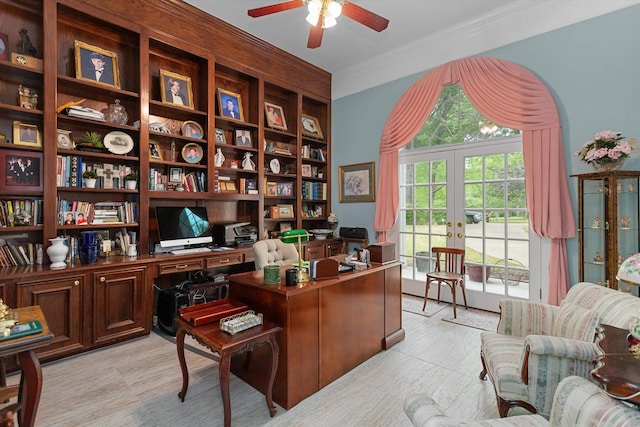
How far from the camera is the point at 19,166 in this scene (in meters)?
2.64

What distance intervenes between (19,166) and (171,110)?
1.55 metres

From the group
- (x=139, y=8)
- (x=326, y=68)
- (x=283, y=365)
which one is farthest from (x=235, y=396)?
(x=326, y=68)

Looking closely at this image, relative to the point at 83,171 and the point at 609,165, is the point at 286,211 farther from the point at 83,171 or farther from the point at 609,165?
the point at 609,165

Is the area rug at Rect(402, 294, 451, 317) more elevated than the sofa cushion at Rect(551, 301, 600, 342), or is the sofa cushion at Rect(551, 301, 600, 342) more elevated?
the sofa cushion at Rect(551, 301, 600, 342)

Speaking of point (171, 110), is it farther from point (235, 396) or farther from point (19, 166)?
point (235, 396)

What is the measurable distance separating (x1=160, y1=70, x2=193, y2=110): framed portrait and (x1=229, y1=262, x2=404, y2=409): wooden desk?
2484mm

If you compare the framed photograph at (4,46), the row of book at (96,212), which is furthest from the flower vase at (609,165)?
the framed photograph at (4,46)

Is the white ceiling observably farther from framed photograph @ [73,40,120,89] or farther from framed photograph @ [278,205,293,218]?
framed photograph @ [278,205,293,218]

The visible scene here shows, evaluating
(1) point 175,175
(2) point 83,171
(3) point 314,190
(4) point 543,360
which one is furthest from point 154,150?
(4) point 543,360

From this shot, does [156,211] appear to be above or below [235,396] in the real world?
above

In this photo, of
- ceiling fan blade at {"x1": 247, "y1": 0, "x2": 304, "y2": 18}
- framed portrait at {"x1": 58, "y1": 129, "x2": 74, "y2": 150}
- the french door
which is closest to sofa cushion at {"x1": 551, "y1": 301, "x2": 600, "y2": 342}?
the french door

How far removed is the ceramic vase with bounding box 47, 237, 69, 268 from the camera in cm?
261

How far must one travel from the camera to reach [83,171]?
3.06 metres

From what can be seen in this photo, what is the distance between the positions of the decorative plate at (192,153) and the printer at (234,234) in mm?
889
